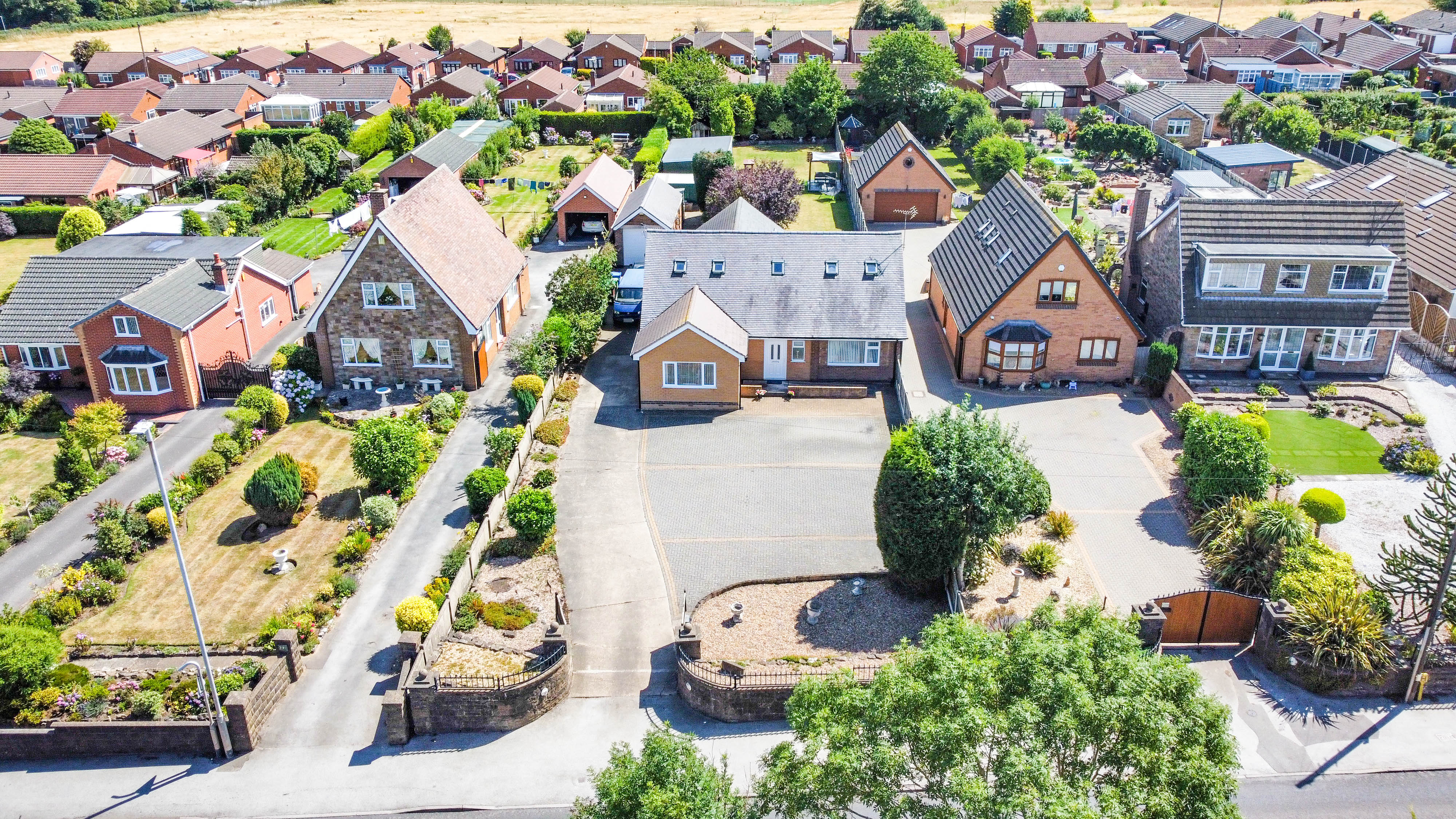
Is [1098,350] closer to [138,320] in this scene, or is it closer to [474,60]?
[138,320]

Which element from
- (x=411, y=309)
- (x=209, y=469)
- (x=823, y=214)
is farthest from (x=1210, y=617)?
(x=823, y=214)

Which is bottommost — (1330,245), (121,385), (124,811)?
(124,811)

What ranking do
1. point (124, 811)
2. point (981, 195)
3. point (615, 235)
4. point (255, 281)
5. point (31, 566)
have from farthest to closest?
point (981, 195) → point (615, 235) → point (255, 281) → point (31, 566) → point (124, 811)

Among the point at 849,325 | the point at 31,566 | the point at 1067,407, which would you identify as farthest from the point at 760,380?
the point at 31,566

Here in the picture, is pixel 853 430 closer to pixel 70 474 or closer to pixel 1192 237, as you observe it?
pixel 1192 237

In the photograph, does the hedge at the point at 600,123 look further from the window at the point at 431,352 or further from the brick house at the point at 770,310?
the window at the point at 431,352

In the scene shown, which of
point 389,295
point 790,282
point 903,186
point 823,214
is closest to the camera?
point 389,295

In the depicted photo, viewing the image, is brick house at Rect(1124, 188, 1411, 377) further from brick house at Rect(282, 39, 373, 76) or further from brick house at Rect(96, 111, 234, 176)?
brick house at Rect(282, 39, 373, 76)

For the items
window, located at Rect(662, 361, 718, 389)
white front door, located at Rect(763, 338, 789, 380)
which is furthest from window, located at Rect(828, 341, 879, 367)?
window, located at Rect(662, 361, 718, 389)
